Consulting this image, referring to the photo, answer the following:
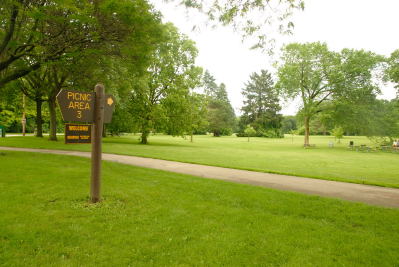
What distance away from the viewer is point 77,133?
223 inches

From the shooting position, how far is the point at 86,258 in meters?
3.70

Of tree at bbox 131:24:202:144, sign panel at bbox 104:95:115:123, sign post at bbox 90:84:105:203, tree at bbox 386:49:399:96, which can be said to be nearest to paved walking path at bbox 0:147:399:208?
sign post at bbox 90:84:105:203

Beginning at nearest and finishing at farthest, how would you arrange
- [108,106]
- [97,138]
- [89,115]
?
1. [89,115]
2. [97,138]
3. [108,106]

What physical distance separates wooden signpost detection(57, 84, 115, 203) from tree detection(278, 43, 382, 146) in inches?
1265

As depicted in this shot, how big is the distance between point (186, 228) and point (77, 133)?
3.19 metres

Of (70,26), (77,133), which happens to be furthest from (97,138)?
(70,26)

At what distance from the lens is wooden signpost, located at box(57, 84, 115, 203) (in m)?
5.49

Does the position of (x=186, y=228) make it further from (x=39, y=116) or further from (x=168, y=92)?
(x=39, y=116)

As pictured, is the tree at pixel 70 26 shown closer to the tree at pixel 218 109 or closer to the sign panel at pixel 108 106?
the sign panel at pixel 108 106

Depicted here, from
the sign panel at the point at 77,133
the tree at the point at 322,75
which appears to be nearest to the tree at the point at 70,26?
the sign panel at the point at 77,133

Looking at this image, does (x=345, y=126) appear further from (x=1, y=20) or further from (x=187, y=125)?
(x=1, y=20)

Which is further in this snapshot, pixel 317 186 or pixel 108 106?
pixel 317 186

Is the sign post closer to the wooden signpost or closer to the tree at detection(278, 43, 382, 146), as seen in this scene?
the wooden signpost

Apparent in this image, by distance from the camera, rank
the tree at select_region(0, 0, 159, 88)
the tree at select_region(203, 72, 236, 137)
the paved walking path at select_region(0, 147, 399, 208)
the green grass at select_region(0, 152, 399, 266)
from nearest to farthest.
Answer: the green grass at select_region(0, 152, 399, 266), the paved walking path at select_region(0, 147, 399, 208), the tree at select_region(0, 0, 159, 88), the tree at select_region(203, 72, 236, 137)
